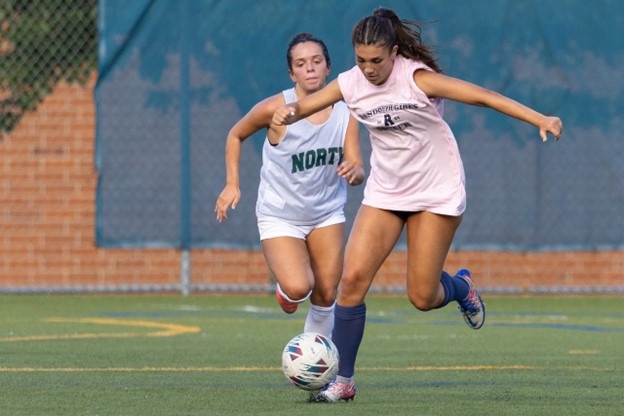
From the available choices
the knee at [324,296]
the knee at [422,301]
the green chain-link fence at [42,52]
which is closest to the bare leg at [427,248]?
the knee at [422,301]

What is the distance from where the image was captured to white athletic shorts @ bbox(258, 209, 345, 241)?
8.44m

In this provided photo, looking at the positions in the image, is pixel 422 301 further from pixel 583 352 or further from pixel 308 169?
pixel 583 352

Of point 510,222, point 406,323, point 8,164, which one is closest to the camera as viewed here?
point 406,323

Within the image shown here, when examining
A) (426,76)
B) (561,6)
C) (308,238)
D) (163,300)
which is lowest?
(163,300)

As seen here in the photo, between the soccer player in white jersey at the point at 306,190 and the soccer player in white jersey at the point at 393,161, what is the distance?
2.44ft

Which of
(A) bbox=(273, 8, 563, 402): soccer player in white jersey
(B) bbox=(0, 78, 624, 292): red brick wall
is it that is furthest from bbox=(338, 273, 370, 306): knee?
(B) bbox=(0, 78, 624, 292): red brick wall

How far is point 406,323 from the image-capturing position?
12359mm

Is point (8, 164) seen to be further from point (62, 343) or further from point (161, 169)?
point (62, 343)

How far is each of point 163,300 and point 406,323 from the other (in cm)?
319

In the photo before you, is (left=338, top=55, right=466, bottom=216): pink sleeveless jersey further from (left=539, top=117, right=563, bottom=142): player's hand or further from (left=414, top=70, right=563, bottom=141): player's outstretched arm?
(left=539, top=117, right=563, bottom=142): player's hand

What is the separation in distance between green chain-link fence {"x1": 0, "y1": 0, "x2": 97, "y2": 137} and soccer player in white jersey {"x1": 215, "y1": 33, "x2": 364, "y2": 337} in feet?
23.1

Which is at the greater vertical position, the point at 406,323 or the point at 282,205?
the point at 282,205

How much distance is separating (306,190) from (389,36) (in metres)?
1.55

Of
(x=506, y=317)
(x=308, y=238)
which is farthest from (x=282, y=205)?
(x=506, y=317)
